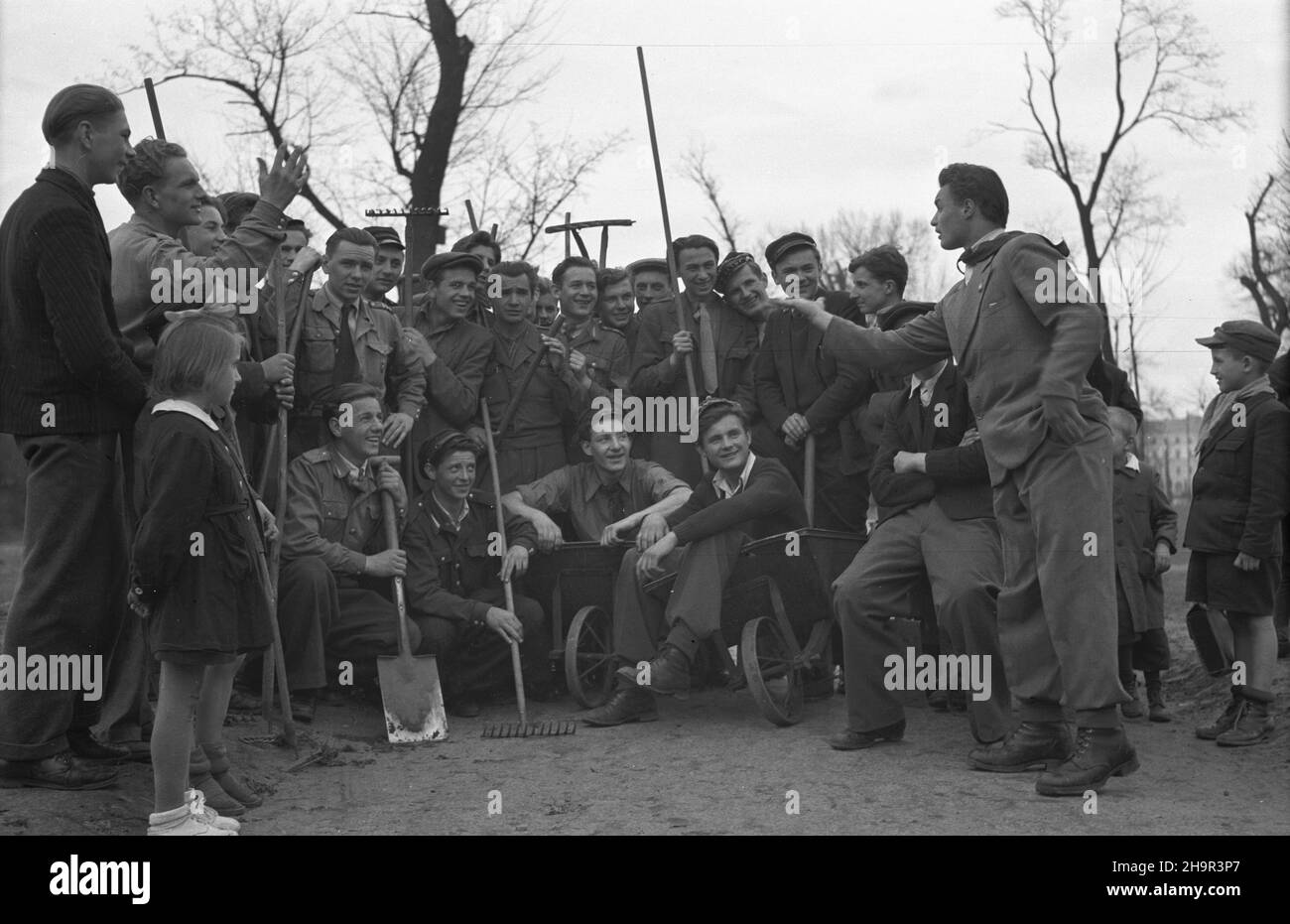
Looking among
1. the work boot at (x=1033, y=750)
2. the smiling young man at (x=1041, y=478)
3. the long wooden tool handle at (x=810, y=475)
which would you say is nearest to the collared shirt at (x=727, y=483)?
the long wooden tool handle at (x=810, y=475)

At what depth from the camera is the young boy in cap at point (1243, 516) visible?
18.3 feet

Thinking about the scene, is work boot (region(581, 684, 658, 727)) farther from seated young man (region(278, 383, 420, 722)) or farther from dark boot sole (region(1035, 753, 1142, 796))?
dark boot sole (region(1035, 753, 1142, 796))

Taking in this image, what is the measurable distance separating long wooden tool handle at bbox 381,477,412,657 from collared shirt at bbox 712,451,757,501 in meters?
1.46

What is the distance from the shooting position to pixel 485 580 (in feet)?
20.9

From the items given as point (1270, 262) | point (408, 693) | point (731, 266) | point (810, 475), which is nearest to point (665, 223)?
point (731, 266)

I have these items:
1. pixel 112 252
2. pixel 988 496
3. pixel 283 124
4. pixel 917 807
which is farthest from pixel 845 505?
pixel 283 124

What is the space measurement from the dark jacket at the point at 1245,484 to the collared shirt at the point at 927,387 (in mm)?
1232

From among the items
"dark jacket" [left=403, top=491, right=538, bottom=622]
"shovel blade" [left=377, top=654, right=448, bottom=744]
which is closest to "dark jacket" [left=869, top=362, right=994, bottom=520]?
"dark jacket" [left=403, top=491, right=538, bottom=622]

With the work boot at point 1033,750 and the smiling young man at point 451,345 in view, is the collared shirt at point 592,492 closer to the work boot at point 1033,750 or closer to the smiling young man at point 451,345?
the smiling young man at point 451,345

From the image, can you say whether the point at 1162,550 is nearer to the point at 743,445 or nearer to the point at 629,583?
the point at 743,445

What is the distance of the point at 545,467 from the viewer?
22.3 feet
